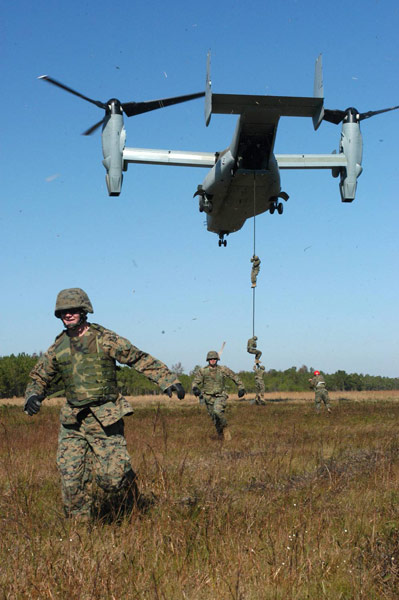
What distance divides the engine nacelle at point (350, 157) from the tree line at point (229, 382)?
141 ft

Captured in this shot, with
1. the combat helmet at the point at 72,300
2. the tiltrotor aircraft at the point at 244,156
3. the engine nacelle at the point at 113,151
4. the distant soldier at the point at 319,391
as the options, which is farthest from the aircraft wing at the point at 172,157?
the combat helmet at the point at 72,300

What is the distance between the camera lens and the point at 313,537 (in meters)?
4.70

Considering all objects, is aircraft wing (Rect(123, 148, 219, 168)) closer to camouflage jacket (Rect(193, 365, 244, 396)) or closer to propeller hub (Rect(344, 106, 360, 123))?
propeller hub (Rect(344, 106, 360, 123))

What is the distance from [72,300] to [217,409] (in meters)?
8.30

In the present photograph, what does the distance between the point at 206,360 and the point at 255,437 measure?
2139 millimetres

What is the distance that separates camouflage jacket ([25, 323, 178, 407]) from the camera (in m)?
6.19

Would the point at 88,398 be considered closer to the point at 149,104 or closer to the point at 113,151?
the point at 113,151

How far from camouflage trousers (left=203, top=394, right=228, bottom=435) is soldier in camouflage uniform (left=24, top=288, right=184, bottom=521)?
299 inches

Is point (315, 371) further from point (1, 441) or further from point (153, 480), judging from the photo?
point (153, 480)

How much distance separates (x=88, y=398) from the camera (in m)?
6.14

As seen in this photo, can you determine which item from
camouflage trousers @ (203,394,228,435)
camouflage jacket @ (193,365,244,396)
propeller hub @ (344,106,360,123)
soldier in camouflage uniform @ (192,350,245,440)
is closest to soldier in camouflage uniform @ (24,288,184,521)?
camouflage trousers @ (203,394,228,435)

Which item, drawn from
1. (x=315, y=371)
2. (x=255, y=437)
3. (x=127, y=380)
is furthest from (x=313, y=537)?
(x=127, y=380)

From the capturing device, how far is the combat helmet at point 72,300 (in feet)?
20.5

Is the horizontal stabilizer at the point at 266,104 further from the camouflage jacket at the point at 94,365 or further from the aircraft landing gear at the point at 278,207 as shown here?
the camouflage jacket at the point at 94,365
